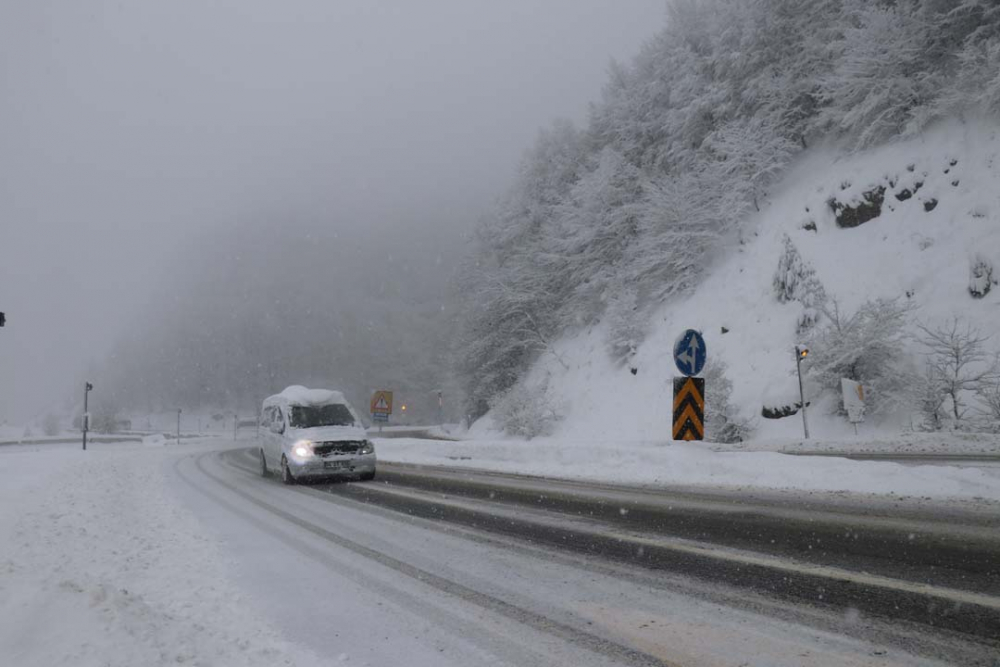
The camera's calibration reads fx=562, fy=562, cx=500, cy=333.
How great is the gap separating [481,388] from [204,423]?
8536 cm

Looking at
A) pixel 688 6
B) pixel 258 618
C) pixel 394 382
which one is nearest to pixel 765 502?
pixel 258 618

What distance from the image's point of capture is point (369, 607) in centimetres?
389

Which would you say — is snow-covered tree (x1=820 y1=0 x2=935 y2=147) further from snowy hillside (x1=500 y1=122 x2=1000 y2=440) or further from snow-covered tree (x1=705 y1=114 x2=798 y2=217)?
snow-covered tree (x1=705 y1=114 x2=798 y2=217)

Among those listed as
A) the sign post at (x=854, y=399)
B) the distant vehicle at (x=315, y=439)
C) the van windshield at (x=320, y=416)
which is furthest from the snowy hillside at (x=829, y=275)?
the distant vehicle at (x=315, y=439)

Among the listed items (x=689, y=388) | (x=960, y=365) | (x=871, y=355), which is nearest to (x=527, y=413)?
Answer: (x=871, y=355)

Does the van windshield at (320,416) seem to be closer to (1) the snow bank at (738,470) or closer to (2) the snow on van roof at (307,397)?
(2) the snow on van roof at (307,397)

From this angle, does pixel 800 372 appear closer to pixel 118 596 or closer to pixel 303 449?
pixel 303 449

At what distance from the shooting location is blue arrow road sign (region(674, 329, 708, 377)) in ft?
Answer: 34.5

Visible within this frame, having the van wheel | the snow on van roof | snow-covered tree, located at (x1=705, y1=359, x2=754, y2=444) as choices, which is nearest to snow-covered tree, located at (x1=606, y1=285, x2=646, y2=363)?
snow-covered tree, located at (x1=705, y1=359, x2=754, y2=444)

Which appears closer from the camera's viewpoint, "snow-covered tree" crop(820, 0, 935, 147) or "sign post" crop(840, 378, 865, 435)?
"sign post" crop(840, 378, 865, 435)

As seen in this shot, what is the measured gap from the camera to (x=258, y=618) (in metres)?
3.71

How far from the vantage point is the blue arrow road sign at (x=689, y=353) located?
10.5m

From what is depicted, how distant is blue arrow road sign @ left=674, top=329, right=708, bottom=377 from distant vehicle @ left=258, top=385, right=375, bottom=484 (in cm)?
705

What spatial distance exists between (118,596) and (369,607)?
167 cm
